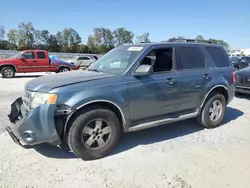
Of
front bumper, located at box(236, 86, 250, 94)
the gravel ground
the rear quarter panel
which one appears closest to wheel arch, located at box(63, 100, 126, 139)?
the gravel ground

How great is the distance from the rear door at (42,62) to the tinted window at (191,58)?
13.0 metres

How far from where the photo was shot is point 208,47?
5.37m

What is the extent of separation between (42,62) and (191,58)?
1312cm

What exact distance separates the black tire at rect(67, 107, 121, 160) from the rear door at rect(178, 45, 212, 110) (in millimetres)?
1556

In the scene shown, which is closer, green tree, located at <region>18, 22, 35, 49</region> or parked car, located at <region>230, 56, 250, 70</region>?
parked car, located at <region>230, 56, 250, 70</region>

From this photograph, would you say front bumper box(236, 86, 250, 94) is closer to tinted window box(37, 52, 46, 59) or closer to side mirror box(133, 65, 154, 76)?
side mirror box(133, 65, 154, 76)

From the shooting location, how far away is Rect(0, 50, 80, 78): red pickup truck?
1522cm

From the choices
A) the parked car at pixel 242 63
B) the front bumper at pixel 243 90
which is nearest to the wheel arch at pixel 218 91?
the front bumper at pixel 243 90

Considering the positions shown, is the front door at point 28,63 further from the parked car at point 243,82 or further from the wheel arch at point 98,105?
the wheel arch at point 98,105

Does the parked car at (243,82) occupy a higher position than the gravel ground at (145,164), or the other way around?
the parked car at (243,82)

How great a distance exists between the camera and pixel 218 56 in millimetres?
5508

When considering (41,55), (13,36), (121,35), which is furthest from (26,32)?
(41,55)

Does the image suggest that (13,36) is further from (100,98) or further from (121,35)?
(100,98)

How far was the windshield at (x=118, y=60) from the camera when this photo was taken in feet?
13.8
